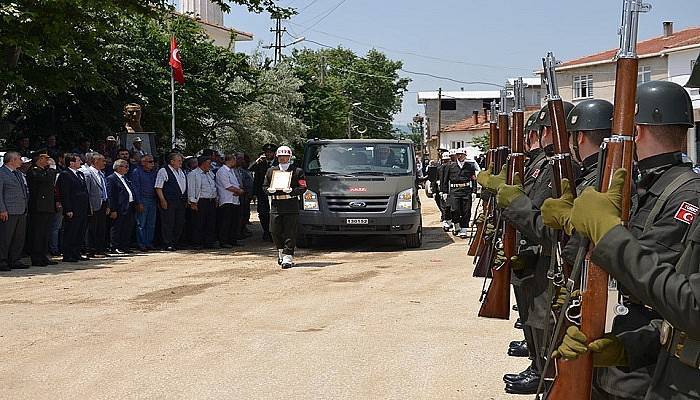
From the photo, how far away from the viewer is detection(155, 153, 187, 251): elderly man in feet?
57.4

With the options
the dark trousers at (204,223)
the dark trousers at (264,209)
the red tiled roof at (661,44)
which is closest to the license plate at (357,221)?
the dark trousers at (204,223)

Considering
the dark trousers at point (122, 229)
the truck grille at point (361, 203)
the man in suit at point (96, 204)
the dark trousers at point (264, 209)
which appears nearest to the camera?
the man in suit at point (96, 204)

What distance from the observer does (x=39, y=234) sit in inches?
583

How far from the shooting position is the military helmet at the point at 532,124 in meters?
7.16

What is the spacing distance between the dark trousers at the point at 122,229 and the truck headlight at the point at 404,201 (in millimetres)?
5019

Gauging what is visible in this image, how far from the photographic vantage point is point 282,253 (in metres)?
14.6

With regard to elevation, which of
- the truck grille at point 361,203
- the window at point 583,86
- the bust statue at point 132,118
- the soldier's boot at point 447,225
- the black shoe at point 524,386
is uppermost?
the window at point 583,86

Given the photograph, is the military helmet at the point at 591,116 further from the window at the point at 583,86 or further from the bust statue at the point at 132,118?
the window at the point at 583,86

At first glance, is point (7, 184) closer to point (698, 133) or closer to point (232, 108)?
point (232, 108)

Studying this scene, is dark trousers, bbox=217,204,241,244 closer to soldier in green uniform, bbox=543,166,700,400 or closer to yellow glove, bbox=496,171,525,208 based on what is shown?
yellow glove, bbox=496,171,525,208

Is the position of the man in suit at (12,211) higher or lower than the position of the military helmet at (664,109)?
lower

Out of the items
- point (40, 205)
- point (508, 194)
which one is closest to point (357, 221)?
point (40, 205)

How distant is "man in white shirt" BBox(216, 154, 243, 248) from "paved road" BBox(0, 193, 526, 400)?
404 centimetres

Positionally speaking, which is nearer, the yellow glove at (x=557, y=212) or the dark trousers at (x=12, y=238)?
the yellow glove at (x=557, y=212)
